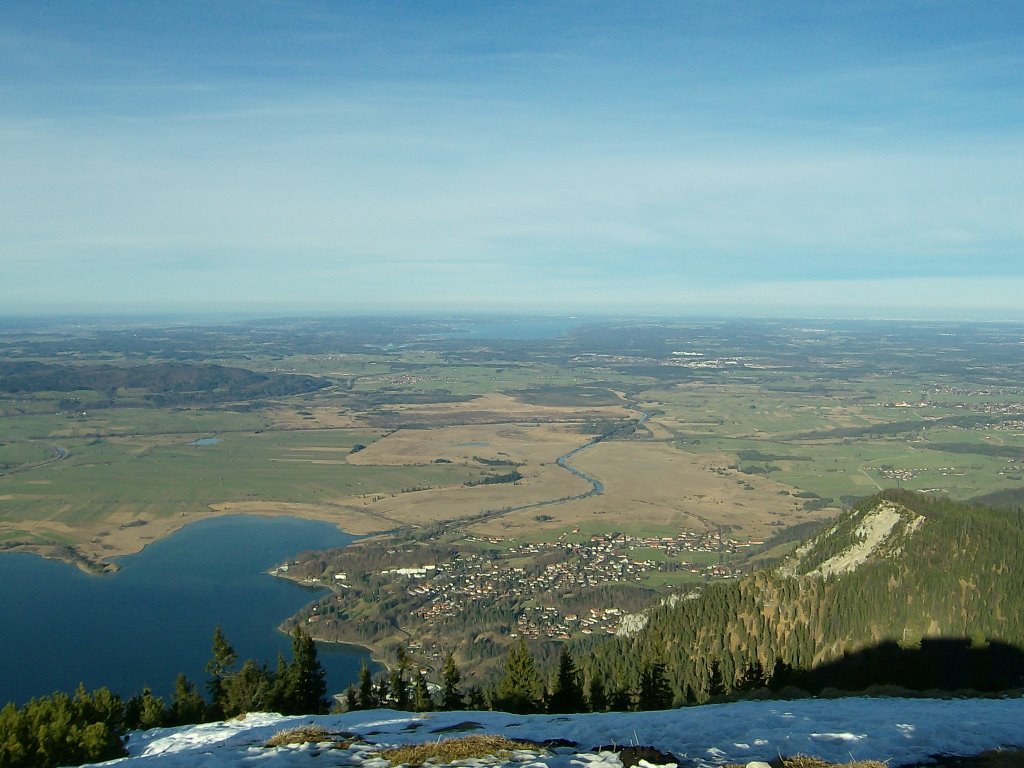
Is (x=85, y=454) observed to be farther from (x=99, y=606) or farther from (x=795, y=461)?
(x=795, y=461)

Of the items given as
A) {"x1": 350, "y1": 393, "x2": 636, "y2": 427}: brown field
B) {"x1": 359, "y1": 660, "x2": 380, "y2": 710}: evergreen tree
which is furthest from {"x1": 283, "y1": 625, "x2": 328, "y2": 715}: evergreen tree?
{"x1": 350, "y1": 393, "x2": 636, "y2": 427}: brown field

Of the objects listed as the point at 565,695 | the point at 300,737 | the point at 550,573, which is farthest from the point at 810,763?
the point at 550,573

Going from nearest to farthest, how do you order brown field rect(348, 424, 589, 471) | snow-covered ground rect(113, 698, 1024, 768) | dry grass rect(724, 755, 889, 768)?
dry grass rect(724, 755, 889, 768), snow-covered ground rect(113, 698, 1024, 768), brown field rect(348, 424, 589, 471)

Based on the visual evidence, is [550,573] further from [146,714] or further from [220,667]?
[146,714]

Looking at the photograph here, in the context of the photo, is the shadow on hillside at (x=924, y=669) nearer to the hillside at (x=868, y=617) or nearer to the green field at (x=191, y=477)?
the hillside at (x=868, y=617)

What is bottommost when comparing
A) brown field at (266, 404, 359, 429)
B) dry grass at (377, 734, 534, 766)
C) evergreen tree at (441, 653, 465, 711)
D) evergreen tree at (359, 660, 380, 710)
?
brown field at (266, 404, 359, 429)

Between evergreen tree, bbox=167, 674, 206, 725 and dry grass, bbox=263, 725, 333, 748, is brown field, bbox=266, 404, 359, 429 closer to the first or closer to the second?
evergreen tree, bbox=167, 674, 206, 725

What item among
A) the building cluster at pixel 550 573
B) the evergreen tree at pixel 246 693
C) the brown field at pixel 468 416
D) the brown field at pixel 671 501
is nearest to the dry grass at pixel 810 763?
the evergreen tree at pixel 246 693
